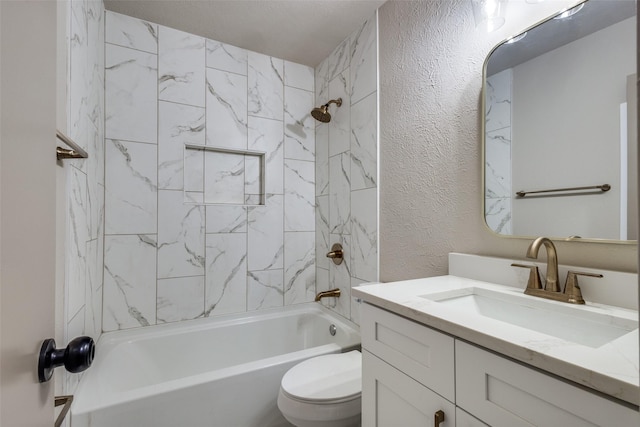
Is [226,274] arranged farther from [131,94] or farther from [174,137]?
[131,94]

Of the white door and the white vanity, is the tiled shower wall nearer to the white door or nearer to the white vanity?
the white door

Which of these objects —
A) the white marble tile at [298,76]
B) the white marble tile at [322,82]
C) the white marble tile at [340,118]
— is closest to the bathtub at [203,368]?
the white marble tile at [340,118]

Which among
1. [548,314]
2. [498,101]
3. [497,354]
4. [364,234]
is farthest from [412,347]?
[364,234]

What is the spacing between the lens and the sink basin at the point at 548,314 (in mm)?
738

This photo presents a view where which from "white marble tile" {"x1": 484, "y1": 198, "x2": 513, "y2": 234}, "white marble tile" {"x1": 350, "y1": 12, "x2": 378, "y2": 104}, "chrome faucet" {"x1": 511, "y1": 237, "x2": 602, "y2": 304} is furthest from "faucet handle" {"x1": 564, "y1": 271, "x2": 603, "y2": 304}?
"white marble tile" {"x1": 350, "y1": 12, "x2": 378, "y2": 104}

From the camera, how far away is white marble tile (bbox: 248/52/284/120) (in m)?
2.22

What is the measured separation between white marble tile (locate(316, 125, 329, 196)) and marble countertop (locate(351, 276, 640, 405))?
1.48 metres

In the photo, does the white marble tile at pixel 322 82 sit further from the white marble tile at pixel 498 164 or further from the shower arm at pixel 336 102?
the white marble tile at pixel 498 164

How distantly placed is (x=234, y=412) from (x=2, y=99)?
59.3 inches

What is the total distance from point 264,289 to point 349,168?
1109 millimetres

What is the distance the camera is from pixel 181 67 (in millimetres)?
1996

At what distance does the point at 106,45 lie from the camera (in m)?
1.80

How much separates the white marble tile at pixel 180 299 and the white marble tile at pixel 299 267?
0.64m

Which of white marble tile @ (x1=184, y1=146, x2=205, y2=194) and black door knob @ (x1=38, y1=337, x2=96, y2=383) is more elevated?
white marble tile @ (x1=184, y1=146, x2=205, y2=194)
